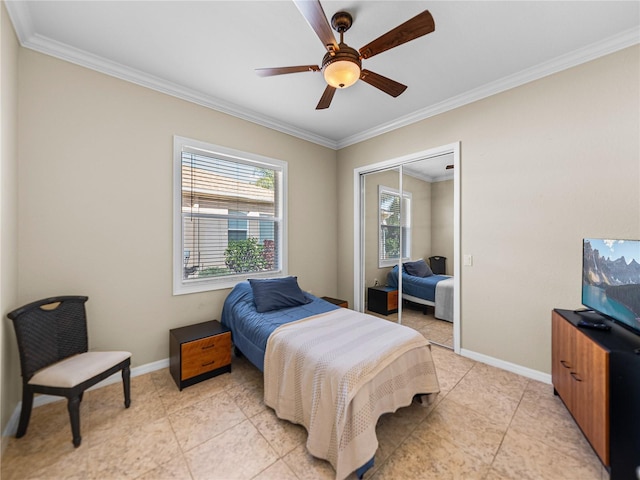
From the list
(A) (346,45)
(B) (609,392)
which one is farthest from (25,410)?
(B) (609,392)

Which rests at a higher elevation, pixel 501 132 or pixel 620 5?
pixel 620 5

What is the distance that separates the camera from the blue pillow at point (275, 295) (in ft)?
8.82

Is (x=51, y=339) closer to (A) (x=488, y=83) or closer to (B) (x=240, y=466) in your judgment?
(B) (x=240, y=466)

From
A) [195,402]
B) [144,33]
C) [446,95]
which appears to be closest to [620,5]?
[446,95]

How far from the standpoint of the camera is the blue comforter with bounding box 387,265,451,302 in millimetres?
3392

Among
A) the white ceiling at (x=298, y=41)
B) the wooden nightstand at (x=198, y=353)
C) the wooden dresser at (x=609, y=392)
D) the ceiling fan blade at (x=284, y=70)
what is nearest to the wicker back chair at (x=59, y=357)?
the wooden nightstand at (x=198, y=353)

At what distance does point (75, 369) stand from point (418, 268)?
3589mm

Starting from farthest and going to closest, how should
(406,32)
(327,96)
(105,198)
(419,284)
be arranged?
(419,284)
(105,198)
(327,96)
(406,32)

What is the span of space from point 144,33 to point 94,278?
6.82 ft

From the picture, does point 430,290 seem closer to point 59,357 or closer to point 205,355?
point 205,355

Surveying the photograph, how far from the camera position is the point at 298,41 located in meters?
2.09

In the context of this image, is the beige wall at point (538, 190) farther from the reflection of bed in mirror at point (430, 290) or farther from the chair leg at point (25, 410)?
the chair leg at point (25, 410)

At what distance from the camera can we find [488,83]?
2635 millimetres

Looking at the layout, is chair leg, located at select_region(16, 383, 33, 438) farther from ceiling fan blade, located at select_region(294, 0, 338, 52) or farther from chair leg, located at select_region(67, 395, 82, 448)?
ceiling fan blade, located at select_region(294, 0, 338, 52)
